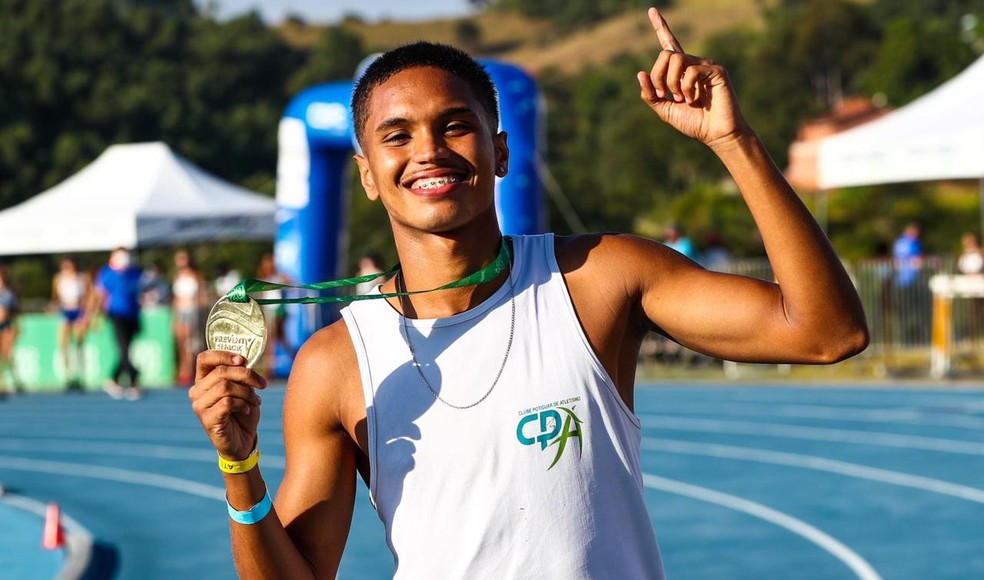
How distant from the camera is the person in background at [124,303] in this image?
17.3 metres

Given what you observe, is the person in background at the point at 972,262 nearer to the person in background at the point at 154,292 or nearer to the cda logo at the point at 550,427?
the person in background at the point at 154,292

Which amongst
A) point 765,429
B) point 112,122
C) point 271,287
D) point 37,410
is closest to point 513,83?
point 765,429

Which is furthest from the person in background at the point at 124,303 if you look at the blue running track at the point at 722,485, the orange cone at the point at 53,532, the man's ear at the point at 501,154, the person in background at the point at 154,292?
the man's ear at the point at 501,154

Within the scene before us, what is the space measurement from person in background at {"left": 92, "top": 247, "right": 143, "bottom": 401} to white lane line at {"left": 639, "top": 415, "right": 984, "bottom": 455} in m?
6.59

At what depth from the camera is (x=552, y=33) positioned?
470 feet

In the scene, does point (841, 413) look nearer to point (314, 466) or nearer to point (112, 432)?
point (112, 432)

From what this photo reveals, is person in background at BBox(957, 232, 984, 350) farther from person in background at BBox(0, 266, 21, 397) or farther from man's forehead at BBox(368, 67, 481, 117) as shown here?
man's forehead at BBox(368, 67, 481, 117)

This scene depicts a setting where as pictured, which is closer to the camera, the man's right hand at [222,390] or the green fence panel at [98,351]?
the man's right hand at [222,390]

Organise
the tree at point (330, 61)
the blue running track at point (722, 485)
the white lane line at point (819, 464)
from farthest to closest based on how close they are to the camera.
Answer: the tree at point (330, 61) < the white lane line at point (819, 464) < the blue running track at point (722, 485)

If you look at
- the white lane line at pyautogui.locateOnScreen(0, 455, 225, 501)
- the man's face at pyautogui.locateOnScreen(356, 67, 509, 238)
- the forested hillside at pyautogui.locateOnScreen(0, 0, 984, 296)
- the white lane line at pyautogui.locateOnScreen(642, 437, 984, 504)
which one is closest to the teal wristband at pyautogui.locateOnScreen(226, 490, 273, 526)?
the man's face at pyautogui.locateOnScreen(356, 67, 509, 238)

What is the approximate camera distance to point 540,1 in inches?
5827

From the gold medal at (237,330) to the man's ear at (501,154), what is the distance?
50 centimetres

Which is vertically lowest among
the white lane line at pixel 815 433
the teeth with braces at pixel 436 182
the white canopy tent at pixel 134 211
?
the white lane line at pixel 815 433

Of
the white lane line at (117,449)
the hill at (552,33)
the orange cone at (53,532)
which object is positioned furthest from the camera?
the hill at (552,33)
